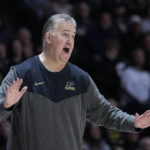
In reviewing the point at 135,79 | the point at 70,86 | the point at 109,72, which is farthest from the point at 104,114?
the point at 135,79

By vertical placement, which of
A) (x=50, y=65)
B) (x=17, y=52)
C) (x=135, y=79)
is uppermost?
(x=50, y=65)

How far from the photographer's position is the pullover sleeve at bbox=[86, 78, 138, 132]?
12.8ft

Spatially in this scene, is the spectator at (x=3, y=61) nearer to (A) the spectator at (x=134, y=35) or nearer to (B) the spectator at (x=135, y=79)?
(B) the spectator at (x=135, y=79)

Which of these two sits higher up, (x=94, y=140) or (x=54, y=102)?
(x=54, y=102)

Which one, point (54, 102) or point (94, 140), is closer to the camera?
point (54, 102)

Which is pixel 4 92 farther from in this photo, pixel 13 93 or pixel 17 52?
pixel 17 52

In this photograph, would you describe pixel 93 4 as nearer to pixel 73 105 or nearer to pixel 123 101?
pixel 123 101

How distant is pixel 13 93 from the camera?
338cm

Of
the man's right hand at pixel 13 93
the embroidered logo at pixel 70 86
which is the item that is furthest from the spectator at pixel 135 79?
the man's right hand at pixel 13 93

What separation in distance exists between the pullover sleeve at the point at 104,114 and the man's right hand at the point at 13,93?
27.4 inches

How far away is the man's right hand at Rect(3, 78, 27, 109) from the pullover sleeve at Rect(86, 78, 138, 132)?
69cm

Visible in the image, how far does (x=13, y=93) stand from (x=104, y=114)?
2.95ft

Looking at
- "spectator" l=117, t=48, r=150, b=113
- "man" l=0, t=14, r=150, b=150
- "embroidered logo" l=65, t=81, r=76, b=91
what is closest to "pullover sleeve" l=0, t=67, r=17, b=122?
"man" l=0, t=14, r=150, b=150

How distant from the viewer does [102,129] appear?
6859mm
